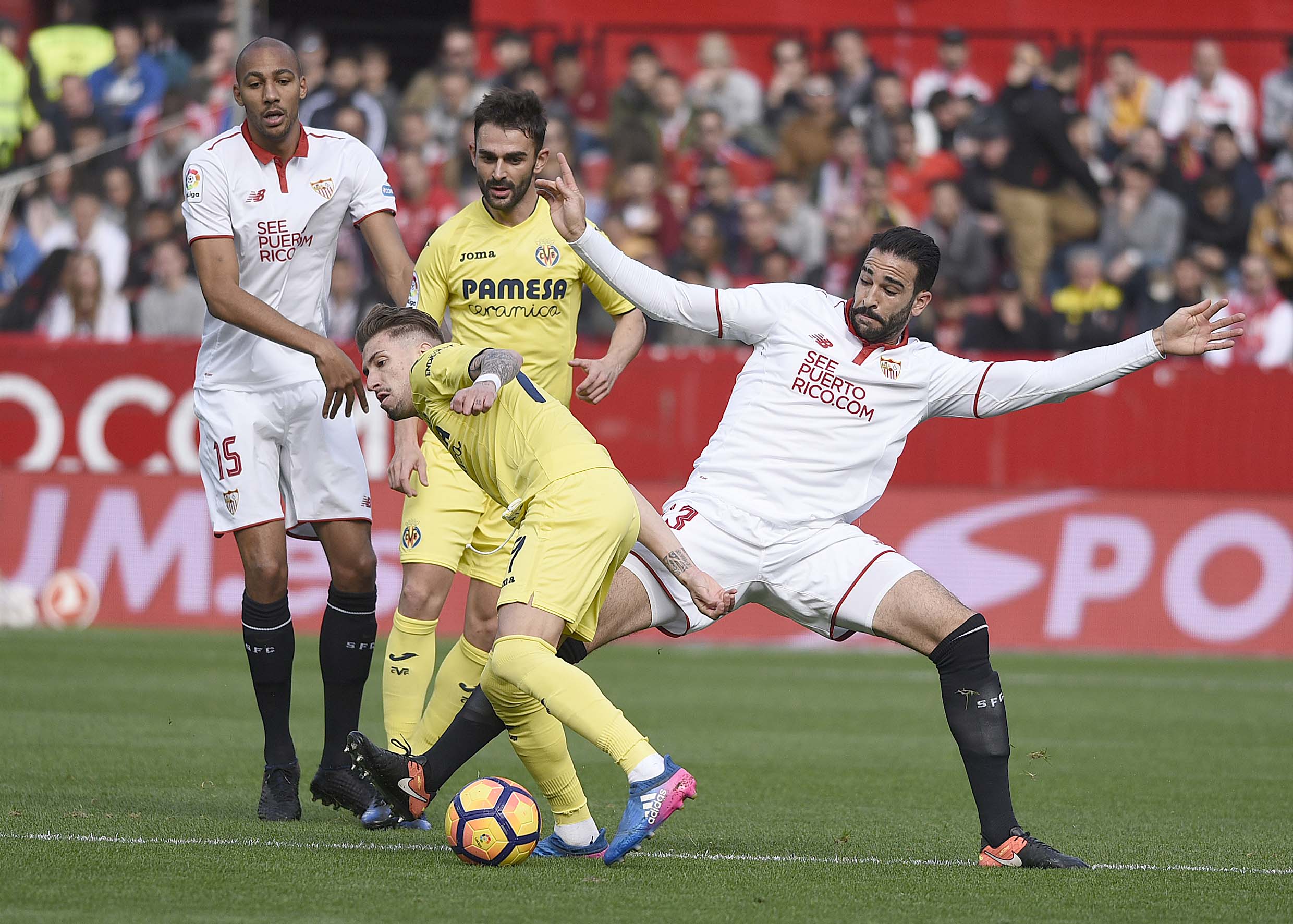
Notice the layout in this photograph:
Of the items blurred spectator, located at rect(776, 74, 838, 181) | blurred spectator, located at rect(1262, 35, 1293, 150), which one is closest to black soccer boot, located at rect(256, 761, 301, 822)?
blurred spectator, located at rect(776, 74, 838, 181)

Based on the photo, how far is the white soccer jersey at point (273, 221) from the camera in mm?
6484

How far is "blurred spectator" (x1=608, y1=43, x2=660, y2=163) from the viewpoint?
16359 mm

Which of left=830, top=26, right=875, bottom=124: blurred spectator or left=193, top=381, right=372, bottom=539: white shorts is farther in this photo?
left=830, top=26, right=875, bottom=124: blurred spectator

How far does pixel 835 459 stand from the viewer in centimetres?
614

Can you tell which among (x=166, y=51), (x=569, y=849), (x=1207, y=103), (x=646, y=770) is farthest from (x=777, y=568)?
(x=166, y=51)

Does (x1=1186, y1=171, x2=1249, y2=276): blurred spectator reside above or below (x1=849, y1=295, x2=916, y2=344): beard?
above

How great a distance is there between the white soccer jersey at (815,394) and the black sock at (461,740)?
1007 mm

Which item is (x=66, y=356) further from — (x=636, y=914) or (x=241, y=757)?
(x=636, y=914)

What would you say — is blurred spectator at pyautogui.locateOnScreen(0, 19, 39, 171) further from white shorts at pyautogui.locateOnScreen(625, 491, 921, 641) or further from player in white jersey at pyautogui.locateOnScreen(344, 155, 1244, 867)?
white shorts at pyautogui.locateOnScreen(625, 491, 921, 641)

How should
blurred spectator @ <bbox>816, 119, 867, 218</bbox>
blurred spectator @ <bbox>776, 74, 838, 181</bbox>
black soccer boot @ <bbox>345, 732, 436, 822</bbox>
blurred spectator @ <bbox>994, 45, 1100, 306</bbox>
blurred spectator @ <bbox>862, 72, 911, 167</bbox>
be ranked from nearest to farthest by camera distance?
black soccer boot @ <bbox>345, 732, 436, 822</bbox>, blurred spectator @ <bbox>994, 45, 1100, 306</bbox>, blurred spectator @ <bbox>816, 119, 867, 218</bbox>, blurred spectator @ <bbox>862, 72, 911, 167</bbox>, blurred spectator @ <bbox>776, 74, 838, 181</bbox>

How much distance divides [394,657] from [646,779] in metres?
1.70

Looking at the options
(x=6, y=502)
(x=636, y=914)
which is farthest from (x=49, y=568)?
(x=636, y=914)

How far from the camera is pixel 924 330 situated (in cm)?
1449

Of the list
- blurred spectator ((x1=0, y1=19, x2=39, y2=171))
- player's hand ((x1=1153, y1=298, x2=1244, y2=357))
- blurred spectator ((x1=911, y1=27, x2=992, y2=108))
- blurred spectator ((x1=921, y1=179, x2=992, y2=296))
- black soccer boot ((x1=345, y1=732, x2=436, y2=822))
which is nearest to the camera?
black soccer boot ((x1=345, y1=732, x2=436, y2=822))
